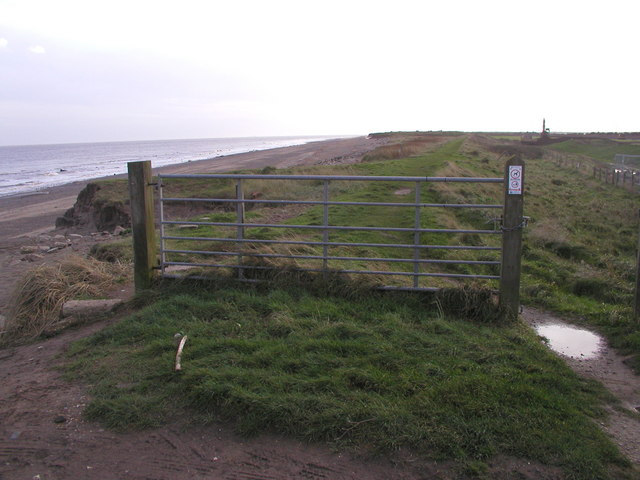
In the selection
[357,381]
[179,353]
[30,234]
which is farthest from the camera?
[30,234]

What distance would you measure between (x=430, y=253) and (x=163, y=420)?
6.85m

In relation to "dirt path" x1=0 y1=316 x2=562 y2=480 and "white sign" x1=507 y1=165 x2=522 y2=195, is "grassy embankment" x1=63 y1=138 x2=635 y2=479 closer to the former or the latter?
"dirt path" x1=0 y1=316 x2=562 y2=480

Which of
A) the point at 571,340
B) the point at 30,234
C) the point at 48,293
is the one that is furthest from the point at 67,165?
the point at 571,340

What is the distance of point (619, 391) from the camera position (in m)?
4.39

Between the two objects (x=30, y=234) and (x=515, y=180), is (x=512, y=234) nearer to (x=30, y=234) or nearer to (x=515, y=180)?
(x=515, y=180)

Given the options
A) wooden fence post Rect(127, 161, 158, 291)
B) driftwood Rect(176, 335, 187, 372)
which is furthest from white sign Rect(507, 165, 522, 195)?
wooden fence post Rect(127, 161, 158, 291)

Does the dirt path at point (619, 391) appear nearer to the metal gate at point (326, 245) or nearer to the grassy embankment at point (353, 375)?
the grassy embankment at point (353, 375)

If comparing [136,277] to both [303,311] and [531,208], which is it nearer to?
[303,311]

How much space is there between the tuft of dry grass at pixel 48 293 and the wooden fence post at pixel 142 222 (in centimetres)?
76

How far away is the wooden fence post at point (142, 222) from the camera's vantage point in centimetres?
663

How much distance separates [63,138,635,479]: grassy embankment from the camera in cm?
350

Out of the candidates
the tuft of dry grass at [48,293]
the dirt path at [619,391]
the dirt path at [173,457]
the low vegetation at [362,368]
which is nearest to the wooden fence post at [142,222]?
the low vegetation at [362,368]

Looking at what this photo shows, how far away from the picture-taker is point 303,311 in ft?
18.6

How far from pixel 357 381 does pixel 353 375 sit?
8 cm
